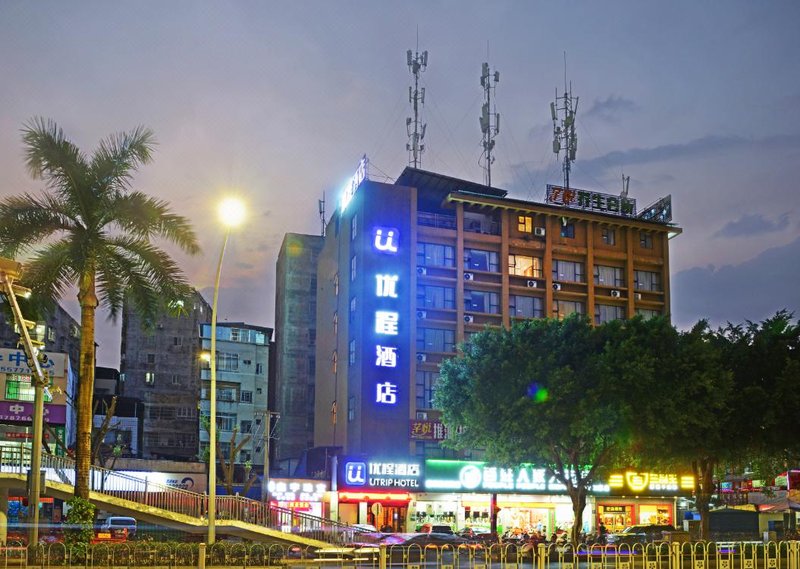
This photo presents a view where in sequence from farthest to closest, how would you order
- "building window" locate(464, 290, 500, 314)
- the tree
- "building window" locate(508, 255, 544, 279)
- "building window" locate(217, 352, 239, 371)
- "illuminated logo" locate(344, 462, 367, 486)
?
"building window" locate(217, 352, 239, 371), "building window" locate(508, 255, 544, 279), "building window" locate(464, 290, 500, 314), "illuminated logo" locate(344, 462, 367, 486), the tree

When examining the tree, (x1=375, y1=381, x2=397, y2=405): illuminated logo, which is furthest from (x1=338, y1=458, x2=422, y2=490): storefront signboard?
the tree

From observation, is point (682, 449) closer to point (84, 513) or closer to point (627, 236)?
point (84, 513)

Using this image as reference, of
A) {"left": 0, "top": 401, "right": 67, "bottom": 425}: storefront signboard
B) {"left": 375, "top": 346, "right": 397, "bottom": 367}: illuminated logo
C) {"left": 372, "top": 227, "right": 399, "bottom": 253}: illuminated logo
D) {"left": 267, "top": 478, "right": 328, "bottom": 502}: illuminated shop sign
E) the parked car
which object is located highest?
{"left": 372, "top": 227, "right": 399, "bottom": 253}: illuminated logo

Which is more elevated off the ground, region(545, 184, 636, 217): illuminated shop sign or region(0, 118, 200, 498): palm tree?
region(545, 184, 636, 217): illuminated shop sign

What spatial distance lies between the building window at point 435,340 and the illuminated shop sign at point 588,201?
15382 mm

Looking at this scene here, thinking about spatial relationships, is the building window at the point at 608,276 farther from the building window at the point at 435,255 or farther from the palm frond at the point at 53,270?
the palm frond at the point at 53,270

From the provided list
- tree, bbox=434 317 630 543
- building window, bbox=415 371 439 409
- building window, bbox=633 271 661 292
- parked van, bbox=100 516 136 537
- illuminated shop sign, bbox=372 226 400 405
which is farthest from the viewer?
building window, bbox=633 271 661 292

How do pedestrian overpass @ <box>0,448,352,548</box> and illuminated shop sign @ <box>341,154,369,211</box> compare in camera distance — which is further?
illuminated shop sign @ <box>341,154,369,211</box>

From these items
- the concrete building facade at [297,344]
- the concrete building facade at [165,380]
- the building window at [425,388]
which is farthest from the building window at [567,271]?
the concrete building facade at [165,380]

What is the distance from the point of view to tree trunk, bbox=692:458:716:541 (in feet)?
153

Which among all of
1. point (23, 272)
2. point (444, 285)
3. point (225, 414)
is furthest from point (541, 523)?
point (23, 272)

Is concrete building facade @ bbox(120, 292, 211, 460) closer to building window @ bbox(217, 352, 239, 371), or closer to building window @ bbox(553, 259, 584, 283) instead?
building window @ bbox(217, 352, 239, 371)

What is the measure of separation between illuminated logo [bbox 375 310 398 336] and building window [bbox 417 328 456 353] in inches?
124

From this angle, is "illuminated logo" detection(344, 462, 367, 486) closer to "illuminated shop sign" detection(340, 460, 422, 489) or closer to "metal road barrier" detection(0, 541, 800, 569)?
"illuminated shop sign" detection(340, 460, 422, 489)
